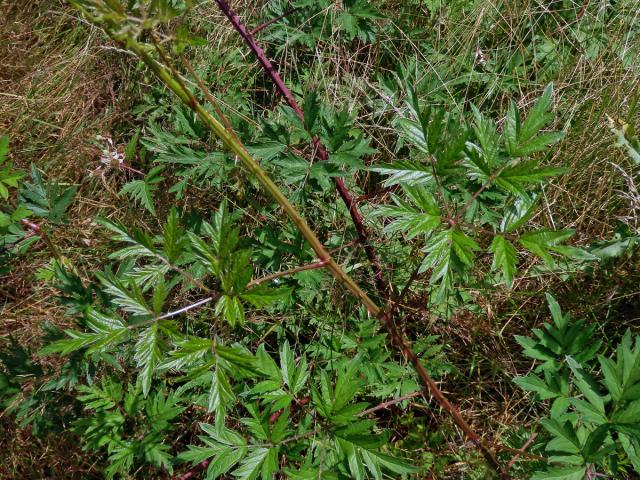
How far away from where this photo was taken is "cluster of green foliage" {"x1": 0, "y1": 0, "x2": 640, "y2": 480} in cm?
147

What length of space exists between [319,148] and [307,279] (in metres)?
0.42

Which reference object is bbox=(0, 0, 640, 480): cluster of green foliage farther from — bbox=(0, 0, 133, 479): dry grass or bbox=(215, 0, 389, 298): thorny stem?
bbox=(0, 0, 133, 479): dry grass

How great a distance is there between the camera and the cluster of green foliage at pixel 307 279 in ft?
4.83

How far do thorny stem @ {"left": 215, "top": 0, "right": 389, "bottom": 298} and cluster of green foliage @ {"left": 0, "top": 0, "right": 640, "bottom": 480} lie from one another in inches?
2.2

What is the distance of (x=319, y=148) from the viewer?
2000 mm

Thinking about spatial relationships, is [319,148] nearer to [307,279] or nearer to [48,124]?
[307,279]

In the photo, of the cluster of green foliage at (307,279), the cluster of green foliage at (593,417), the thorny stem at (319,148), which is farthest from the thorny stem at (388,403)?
the thorny stem at (319,148)

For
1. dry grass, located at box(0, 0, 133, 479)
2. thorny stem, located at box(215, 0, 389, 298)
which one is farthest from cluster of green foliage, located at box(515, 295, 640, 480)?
dry grass, located at box(0, 0, 133, 479)

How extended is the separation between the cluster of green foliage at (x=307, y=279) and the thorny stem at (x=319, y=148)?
0.19 ft

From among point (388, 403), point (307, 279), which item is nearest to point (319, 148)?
point (307, 279)

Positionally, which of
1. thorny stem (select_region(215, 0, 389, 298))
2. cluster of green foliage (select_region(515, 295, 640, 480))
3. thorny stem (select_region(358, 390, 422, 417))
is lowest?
thorny stem (select_region(358, 390, 422, 417))

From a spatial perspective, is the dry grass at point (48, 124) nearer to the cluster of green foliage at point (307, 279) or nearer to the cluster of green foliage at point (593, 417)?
the cluster of green foliage at point (307, 279)

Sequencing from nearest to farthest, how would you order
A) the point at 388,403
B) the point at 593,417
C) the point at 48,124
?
the point at 593,417 → the point at 388,403 → the point at 48,124

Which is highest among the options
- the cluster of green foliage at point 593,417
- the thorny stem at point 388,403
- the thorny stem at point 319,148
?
the thorny stem at point 319,148
